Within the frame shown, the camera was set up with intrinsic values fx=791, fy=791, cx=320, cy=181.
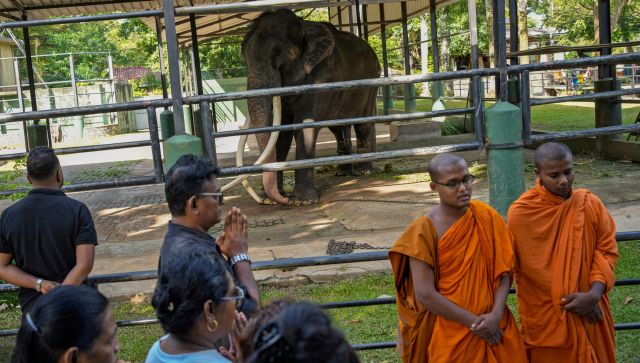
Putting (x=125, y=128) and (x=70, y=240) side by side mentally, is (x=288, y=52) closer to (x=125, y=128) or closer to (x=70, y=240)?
(x=70, y=240)

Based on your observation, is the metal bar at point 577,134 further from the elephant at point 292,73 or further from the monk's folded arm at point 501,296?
the elephant at point 292,73

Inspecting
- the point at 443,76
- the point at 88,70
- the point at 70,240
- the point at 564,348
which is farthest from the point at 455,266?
the point at 88,70

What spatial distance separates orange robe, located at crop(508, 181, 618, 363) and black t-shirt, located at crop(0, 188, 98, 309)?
2.15 metres

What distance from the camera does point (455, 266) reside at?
11.5 ft

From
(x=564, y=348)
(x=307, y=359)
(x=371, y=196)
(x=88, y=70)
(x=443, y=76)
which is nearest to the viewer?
(x=307, y=359)

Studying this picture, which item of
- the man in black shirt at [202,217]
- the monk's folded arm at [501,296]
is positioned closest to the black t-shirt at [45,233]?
the man in black shirt at [202,217]

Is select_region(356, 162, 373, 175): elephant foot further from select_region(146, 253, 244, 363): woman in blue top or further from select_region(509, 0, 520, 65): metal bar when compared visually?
select_region(146, 253, 244, 363): woman in blue top

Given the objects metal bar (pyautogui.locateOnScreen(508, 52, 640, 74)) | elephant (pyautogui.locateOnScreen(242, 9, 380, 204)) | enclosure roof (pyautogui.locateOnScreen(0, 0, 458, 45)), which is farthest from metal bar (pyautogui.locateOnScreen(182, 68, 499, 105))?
elephant (pyautogui.locateOnScreen(242, 9, 380, 204))

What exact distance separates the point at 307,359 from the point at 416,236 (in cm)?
188

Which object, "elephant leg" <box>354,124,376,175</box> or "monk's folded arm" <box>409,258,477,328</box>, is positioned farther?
"elephant leg" <box>354,124,376,175</box>

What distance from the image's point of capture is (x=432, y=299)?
3436 millimetres

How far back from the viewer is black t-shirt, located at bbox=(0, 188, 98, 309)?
12.4 ft

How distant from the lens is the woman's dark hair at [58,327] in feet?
6.93

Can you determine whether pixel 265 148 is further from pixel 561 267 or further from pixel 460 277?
pixel 460 277
